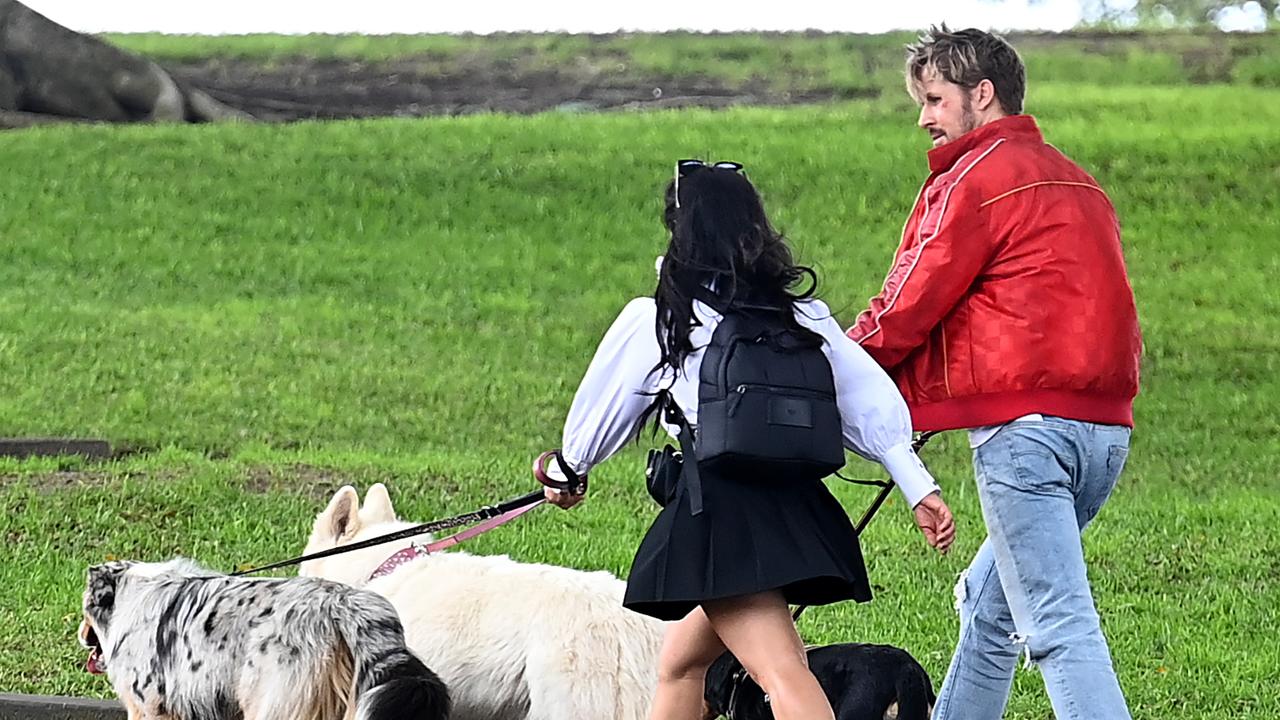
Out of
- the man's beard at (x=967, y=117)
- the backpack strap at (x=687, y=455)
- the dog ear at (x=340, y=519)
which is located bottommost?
the dog ear at (x=340, y=519)

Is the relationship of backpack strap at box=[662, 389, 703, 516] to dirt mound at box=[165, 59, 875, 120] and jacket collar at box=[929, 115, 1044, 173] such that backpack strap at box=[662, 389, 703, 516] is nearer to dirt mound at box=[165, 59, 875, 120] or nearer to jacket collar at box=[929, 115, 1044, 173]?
jacket collar at box=[929, 115, 1044, 173]

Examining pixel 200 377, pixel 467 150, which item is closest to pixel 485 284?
pixel 200 377

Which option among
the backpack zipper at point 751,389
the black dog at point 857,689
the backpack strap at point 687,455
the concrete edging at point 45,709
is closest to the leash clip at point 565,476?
the backpack strap at point 687,455

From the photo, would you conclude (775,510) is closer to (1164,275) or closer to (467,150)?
(1164,275)

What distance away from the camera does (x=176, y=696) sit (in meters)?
5.21

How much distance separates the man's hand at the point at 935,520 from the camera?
449 cm

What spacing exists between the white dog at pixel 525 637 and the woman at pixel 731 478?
83cm

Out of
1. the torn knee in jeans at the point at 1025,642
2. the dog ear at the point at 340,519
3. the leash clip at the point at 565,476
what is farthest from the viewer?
the dog ear at the point at 340,519

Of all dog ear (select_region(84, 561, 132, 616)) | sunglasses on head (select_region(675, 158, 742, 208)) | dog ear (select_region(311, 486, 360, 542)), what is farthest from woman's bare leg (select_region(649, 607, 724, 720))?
dog ear (select_region(84, 561, 132, 616))

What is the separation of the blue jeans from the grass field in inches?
75.9

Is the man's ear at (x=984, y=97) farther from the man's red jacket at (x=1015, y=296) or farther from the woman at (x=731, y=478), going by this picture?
the woman at (x=731, y=478)

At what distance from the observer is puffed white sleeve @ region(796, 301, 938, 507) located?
14.8 feet

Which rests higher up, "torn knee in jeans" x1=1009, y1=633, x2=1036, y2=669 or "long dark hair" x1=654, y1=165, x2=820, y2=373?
"long dark hair" x1=654, y1=165, x2=820, y2=373

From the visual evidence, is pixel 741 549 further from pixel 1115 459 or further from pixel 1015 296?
pixel 1115 459
